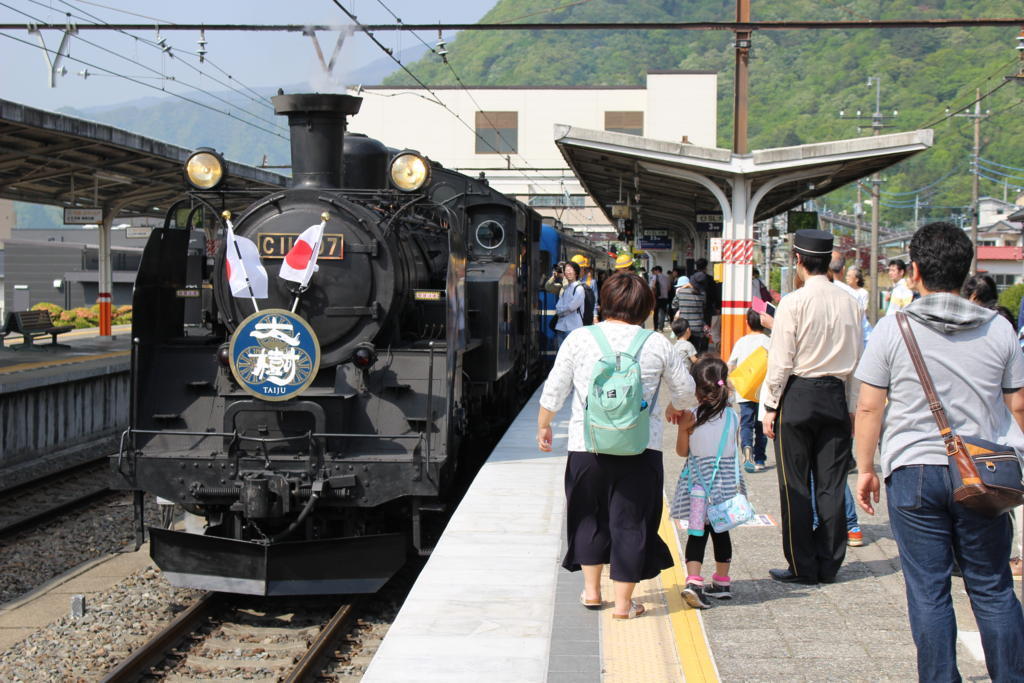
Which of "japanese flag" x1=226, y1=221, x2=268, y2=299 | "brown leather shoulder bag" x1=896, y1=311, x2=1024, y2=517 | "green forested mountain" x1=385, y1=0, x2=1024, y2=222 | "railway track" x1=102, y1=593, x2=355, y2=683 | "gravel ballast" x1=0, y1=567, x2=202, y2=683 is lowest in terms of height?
"gravel ballast" x1=0, y1=567, x2=202, y2=683

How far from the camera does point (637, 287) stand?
4773 mm

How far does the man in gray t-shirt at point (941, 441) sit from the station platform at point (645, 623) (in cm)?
60

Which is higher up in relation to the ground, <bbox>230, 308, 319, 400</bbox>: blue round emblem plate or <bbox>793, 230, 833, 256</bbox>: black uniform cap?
<bbox>793, 230, 833, 256</bbox>: black uniform cap

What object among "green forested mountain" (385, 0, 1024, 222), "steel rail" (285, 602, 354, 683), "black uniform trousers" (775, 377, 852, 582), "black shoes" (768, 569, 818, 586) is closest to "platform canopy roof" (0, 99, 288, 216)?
"steel rail" (285, 602, 354, 683)

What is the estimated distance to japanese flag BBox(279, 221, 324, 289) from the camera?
7340 millimetres

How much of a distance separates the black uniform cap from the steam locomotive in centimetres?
256

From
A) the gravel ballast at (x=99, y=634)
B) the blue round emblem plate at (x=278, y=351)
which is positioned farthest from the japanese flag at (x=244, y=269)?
the gravel ballast at (x=99, y=634)

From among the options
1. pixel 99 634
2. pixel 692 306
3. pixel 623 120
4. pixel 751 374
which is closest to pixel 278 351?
pixel 99 634

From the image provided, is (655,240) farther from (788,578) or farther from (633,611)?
(633,611)

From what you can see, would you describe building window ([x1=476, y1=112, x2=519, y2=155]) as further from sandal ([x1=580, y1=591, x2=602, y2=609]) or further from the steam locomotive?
sandal ([x1=580, y1=591, x2=602, y2=609])

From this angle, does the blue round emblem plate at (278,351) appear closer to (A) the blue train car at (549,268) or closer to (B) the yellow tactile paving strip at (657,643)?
(B) the yellow tactile paving strip at (657,643)

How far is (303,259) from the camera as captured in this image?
7352mm

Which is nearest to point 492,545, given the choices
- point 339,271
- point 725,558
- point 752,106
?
point 725,558

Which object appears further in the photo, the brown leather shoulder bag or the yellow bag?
the yellow bag
